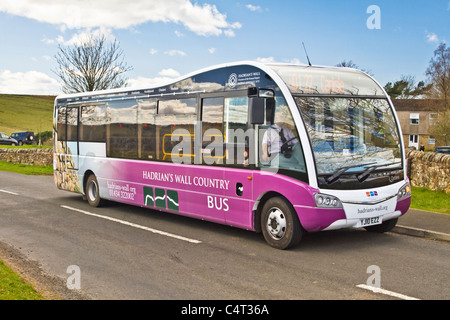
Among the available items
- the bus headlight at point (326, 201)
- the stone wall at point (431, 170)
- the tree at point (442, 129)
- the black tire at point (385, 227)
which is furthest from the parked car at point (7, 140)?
the bus headlight at point (326, 201)

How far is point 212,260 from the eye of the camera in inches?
316

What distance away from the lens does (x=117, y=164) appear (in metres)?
12.8

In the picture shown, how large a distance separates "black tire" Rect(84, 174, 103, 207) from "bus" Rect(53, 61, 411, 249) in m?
2.81

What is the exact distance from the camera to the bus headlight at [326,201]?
8.15m

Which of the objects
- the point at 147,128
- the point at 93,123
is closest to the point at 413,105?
the point at 93,123

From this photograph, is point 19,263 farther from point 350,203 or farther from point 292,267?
point 350,203

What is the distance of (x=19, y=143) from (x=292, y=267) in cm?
6312

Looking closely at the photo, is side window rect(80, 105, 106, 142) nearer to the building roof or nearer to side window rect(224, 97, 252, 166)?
side window rect(224, 97, 252, 166)

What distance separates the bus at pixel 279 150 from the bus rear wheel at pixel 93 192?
111 inches

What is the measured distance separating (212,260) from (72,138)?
8.27m

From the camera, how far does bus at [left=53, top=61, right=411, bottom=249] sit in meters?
8.34

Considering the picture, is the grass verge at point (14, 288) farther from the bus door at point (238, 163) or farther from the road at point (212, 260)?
the bus door at point (238, 163)

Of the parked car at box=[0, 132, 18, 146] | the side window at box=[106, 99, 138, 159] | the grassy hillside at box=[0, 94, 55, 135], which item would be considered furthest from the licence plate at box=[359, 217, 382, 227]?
→ the grassy hillside at box=[0, 94, 55, 135]
